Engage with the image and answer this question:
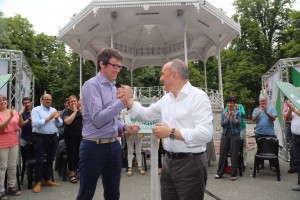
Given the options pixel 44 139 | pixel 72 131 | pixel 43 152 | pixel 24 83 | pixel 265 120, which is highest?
pixel 24 83

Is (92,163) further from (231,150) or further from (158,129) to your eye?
(231,150)

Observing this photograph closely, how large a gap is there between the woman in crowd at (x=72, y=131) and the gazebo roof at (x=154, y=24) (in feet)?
16.9

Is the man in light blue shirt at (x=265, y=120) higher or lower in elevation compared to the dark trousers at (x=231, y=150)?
higher

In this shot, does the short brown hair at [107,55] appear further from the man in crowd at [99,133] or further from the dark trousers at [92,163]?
the dark trousers at [92,163]

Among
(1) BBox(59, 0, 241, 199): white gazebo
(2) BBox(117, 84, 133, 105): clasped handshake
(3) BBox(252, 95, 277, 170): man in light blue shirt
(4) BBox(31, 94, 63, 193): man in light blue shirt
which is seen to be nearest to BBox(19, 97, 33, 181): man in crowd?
(4) BBox(31, 94, 63, 193): man in light blue shirt

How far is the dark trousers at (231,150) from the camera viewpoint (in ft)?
22.3

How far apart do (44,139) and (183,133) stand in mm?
4584

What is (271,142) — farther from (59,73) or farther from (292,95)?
(59,73)

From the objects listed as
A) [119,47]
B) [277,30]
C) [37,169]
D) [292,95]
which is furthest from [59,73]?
[292,95]

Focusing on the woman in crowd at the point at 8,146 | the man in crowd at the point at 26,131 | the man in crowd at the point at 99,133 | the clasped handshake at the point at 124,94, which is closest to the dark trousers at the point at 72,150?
the man in crowd at the point at 26,131

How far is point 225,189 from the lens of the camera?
19.6 feet

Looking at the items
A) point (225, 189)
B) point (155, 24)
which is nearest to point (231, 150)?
point (225, 189)

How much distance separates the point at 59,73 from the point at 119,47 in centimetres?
1960

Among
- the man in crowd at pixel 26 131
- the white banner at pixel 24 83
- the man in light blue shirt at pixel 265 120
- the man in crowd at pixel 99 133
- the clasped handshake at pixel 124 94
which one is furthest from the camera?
the white banner at pixel 24 83
